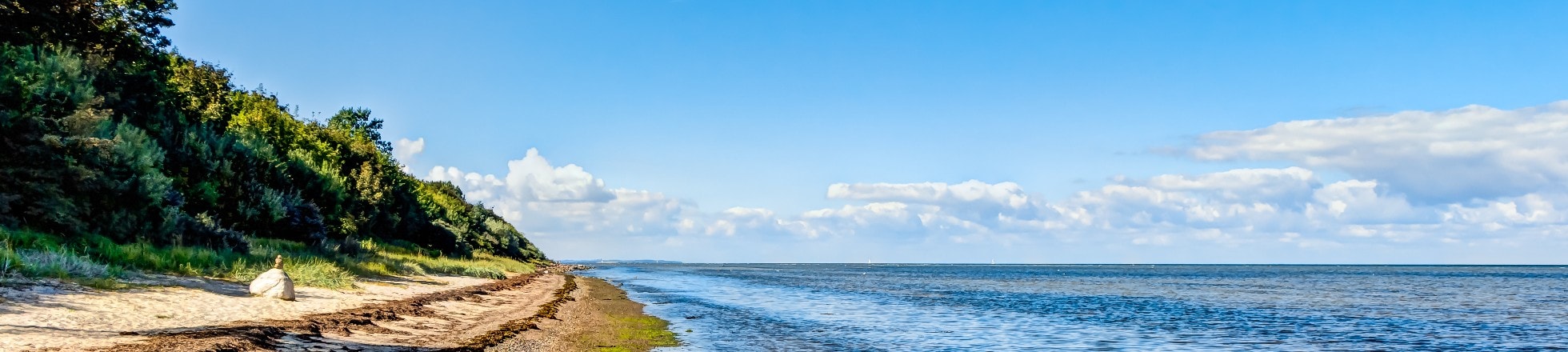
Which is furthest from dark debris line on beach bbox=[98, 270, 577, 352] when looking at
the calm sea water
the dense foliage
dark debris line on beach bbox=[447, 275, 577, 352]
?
the dense foliage

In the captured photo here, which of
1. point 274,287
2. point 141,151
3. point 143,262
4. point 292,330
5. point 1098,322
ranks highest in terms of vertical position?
point 141,151

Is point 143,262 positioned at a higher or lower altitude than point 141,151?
lower

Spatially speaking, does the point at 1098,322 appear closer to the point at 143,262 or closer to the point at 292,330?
the point at 292,330

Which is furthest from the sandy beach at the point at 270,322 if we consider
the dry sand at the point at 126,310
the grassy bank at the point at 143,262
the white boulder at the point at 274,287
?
the grassy bank at the point at 143,262

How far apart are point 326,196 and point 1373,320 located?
5525 centimetres

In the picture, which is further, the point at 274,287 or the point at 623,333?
the point at 623,333

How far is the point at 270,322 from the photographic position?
16.2 metres

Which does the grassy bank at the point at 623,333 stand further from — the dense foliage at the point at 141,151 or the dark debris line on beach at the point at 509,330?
the dense foliage at the point at 141,151

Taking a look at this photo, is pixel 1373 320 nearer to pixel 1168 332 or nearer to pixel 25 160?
pixel 1168 332

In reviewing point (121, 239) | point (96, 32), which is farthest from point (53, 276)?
point (96, 32)

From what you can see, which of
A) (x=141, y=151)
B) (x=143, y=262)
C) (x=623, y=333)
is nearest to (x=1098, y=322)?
(x=623, y=333)

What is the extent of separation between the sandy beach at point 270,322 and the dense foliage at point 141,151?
23.9 feet

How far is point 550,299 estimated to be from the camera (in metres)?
34.1

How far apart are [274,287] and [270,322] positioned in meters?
4.82
